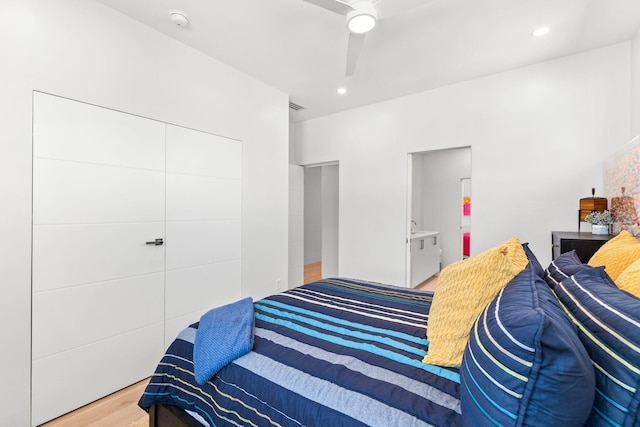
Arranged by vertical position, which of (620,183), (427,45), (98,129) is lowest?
(620,183)

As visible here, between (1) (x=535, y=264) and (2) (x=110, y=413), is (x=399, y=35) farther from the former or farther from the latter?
(2) (x=110, y=413)

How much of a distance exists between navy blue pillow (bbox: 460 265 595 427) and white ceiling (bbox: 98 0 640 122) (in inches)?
77.5

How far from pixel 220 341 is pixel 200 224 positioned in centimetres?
165

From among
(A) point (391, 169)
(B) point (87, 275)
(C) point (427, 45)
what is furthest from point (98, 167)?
(A) point (391, 169)

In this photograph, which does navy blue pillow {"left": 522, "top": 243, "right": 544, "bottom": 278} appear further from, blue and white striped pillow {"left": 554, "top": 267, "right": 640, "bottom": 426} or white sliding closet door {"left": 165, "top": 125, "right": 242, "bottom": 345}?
white sliding closet door {"left": 165, "top": 125, "right": 242, "bottom": 345}

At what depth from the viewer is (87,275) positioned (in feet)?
6.53

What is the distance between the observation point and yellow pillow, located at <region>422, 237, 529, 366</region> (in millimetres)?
1073

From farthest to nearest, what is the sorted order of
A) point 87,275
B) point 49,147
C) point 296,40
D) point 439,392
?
point 296,40 → point 87,275 → point 49,147 → point 439,392

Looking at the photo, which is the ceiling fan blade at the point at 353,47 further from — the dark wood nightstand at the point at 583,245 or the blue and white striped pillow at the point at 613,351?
the dark wood nightstand at the point at 583,245

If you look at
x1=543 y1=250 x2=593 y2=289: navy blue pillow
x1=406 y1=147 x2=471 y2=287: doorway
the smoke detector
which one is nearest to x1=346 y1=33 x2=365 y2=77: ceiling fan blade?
the smoke detector

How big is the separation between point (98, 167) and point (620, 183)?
394 cm

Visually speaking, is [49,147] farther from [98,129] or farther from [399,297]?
[399,297]

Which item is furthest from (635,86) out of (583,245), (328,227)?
(328,227)

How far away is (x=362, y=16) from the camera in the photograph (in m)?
1.78
